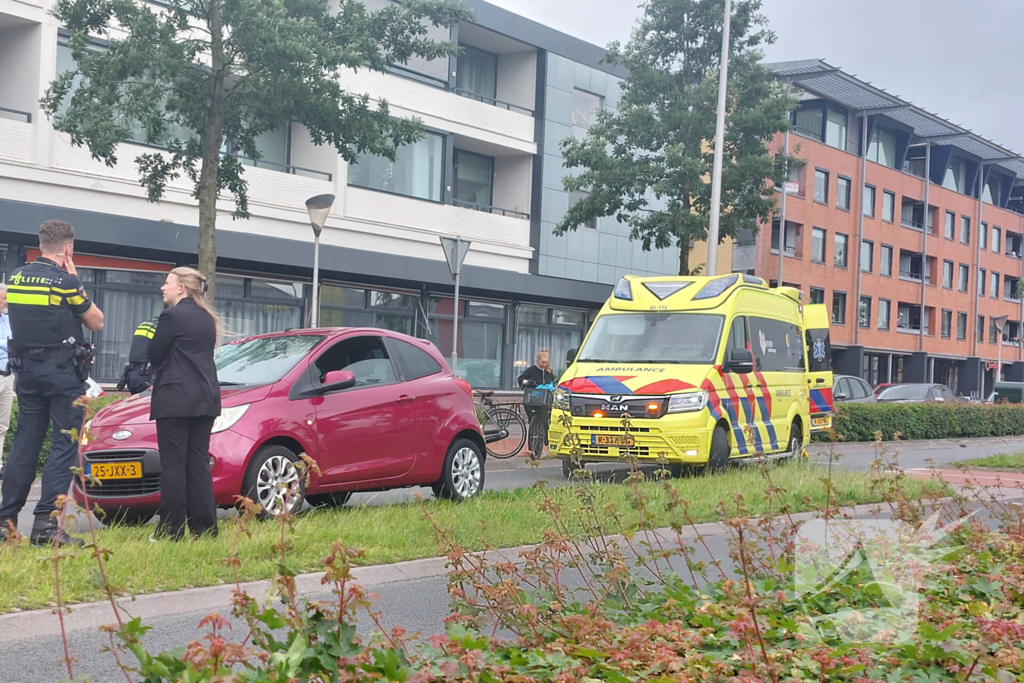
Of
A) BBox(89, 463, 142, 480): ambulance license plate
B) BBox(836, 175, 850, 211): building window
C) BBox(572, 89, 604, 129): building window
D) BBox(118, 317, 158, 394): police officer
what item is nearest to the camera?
BBox(89, 463, 142, 480): ambulance license plate

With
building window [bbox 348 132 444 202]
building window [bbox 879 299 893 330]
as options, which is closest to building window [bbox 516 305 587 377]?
building window [bbox 348 132 444 202]

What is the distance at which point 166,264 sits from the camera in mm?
22219

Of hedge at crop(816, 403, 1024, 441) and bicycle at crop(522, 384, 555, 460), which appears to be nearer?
bicycle at crop(522, 384, 555, 460)

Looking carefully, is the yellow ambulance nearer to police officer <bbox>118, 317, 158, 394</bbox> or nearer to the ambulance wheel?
the ambulance wheel

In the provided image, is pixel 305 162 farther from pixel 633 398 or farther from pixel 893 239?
pixel 893 239

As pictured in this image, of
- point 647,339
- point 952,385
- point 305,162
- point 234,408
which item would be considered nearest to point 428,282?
point 305,162

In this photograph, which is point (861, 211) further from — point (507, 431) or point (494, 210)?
point (507, 431)

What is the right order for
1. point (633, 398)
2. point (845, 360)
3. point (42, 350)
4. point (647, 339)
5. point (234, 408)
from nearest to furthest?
point (42, 350), point (234, 408), point (633, 398), point (647, 339), point (845, 360)

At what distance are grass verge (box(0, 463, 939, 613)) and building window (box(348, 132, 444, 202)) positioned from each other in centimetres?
1716

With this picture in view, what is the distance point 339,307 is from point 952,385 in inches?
1941

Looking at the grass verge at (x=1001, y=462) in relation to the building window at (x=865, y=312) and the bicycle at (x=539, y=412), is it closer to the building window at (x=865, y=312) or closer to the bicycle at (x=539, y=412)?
the bicycle at (x=539, y=412)

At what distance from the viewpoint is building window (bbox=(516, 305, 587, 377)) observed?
30953 mm

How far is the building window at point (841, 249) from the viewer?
52875 millimetres

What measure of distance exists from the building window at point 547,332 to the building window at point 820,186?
22107 mm
